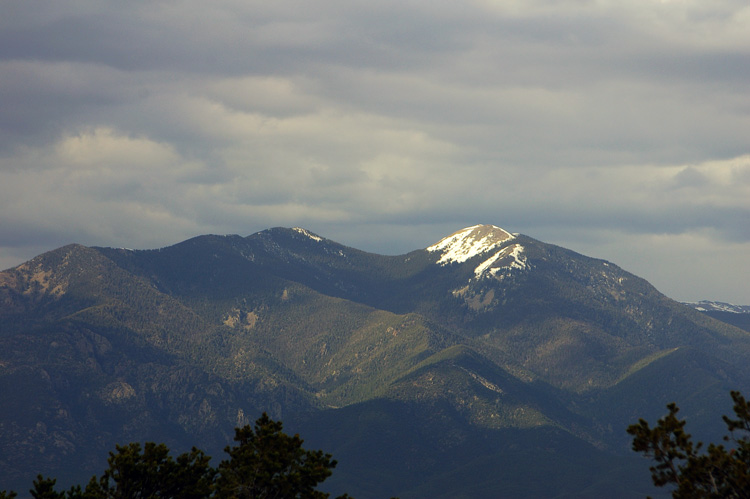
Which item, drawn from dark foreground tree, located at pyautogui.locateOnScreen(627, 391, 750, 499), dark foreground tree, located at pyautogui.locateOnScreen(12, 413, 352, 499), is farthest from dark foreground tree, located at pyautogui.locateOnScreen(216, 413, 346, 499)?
dark foreground tree, located at pyautogui.locateOnScreen(627, 391, 750, 499)

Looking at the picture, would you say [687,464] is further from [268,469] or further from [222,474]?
[222,474]

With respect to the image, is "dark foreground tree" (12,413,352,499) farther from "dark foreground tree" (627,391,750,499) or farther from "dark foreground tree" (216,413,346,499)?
"dark foreground tree" (627,391,750,499)

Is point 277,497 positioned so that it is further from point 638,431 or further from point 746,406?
point 746,406

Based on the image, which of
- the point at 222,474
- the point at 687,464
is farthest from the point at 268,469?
the point at 687,464

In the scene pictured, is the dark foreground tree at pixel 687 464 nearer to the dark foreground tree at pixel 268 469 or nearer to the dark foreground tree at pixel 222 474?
the dark foreground tree at pixel 222 474

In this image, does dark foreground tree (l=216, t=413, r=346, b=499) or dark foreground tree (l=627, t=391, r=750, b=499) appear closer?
dark foreground tree (l=627, t=391, r=750, b=499)

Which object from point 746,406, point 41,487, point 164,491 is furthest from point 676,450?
point 41,487

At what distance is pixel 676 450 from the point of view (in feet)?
301

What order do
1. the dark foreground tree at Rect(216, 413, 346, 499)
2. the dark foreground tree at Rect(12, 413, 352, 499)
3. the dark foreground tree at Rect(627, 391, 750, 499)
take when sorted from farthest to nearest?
the dark foreground tree at Rect(216, 413, 346, 499), the dark foreground tree at Rect(12, 413, 352, 499), the dark foreground tree at Rect(627, 391, 750, 499)

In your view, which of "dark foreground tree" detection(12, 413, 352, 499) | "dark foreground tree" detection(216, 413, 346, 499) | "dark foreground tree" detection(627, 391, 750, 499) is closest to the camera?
"dark foreground tree" detection(627, 391, 750, 499)

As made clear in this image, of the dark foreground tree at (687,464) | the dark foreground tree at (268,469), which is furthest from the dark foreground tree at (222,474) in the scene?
the dark foreground tree at (687,464)

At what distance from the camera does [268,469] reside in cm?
11588

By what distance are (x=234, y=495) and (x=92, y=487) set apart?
15.0m

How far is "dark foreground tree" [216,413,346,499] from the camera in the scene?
114m
